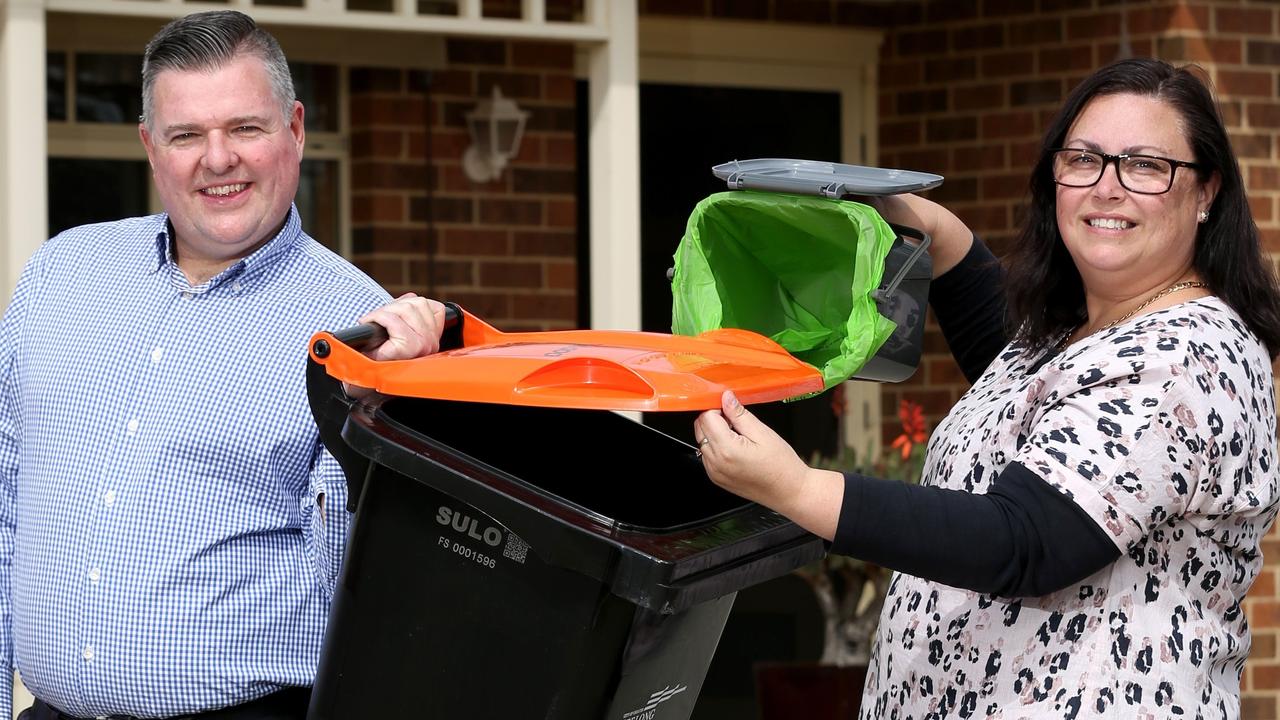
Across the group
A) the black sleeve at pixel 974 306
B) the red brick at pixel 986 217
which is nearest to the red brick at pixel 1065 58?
the red brick at pixel 986 217

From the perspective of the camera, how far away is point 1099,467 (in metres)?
2.12

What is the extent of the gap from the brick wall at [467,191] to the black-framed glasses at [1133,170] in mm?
3786

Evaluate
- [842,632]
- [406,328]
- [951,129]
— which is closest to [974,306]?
[406,328]

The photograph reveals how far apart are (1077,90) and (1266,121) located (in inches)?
149

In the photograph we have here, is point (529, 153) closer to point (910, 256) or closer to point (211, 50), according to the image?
point (211, 50)

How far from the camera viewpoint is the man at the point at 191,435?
251cm

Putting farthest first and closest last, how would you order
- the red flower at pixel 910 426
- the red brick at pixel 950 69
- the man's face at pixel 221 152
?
the red brick at pixel 950 69, the red flower at pixel 910 426, the man's face at pixel 221 152

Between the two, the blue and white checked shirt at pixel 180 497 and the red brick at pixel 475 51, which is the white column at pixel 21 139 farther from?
the red brick at pixel 475 51

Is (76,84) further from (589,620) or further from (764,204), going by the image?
(589,620)

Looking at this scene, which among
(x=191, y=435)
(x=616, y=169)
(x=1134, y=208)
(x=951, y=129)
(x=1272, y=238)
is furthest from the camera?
(x=951, y=129)

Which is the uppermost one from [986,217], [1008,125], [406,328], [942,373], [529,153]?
[1008,125]

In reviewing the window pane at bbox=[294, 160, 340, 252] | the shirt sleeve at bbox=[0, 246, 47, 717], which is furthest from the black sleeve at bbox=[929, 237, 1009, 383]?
the window pane at bbox=[294, 160, 340, 252]

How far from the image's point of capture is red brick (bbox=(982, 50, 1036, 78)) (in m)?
6.34

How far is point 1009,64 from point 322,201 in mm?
2705
